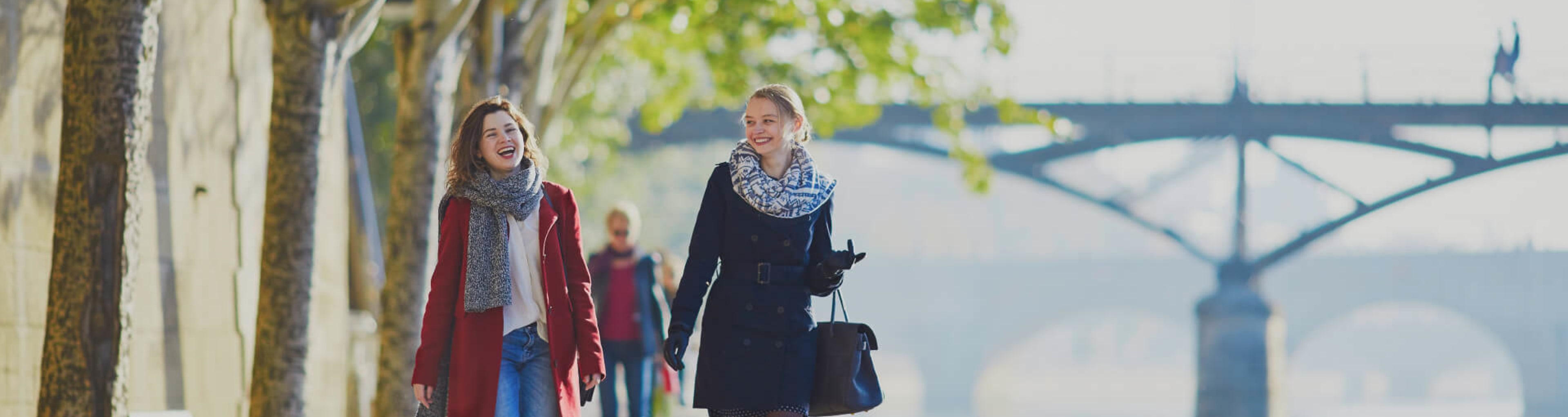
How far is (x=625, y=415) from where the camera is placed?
612 inches

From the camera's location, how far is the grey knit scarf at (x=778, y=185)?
443 centimetres

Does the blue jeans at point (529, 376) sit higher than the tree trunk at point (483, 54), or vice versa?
the tree trunk at point (483, 54)

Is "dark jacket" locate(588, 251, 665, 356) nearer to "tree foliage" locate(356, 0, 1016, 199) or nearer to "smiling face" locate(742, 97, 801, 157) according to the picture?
"tree foliage" locate(356, 0, 1016, 199)

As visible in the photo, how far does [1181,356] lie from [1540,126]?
5152 centimetres

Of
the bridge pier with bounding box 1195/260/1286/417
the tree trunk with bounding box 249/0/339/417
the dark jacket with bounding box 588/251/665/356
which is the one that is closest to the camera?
the tree trunk with bounding box 249/0/339/417

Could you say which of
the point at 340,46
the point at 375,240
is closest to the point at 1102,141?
the point at 375,240

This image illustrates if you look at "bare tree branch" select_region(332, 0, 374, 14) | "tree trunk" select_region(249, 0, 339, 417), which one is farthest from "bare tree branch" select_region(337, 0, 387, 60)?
"tree trunk" select_region(249, 0, 339, 417)

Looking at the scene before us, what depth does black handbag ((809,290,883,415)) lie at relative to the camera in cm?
449

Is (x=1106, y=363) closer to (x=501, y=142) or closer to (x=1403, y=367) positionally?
(x=1403, y=367)

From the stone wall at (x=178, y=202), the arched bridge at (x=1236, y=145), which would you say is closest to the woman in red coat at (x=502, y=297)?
the stone wall at (x=178, y=202)

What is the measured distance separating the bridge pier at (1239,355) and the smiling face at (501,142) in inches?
1007

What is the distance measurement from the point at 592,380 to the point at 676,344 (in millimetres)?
207

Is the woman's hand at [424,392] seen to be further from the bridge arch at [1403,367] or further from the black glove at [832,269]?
the bridge arch at [1403,367]

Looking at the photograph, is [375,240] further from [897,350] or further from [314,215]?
[897,350]
